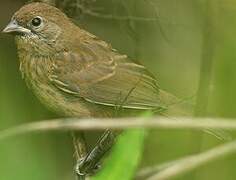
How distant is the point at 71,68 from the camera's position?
180 inches

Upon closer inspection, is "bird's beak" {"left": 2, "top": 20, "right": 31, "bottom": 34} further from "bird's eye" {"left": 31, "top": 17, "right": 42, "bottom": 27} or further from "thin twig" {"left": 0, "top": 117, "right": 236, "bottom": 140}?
"thin twig" {"left": 0, "top": 117, "right": 236, "bottom": 140}

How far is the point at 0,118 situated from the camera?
3414 mm

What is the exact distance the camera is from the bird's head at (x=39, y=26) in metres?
4.21

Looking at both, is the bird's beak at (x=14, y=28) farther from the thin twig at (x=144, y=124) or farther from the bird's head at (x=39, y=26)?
the thin twig at (x=144, y=124)

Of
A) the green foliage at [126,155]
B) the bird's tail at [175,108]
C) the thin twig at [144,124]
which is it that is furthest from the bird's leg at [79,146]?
the thin twig at [144,124]

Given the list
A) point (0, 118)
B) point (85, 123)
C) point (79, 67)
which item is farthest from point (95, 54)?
point (85, 123)

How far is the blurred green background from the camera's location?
6.58 feet

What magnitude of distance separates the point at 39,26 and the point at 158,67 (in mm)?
1019

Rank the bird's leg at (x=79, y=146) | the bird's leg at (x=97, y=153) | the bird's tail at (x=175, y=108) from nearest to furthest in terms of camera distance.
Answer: the bird's leg at (x=97, y=153) < the bird's tail at (x=175, y=108) < the bird's leg at (x=79, y=146)

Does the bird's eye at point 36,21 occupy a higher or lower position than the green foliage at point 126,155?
lower

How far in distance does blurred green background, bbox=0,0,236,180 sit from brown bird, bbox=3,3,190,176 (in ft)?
0.51

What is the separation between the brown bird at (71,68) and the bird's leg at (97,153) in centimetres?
104

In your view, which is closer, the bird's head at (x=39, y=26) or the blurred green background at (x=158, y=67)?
the blurred green background at (x=158, y=67)

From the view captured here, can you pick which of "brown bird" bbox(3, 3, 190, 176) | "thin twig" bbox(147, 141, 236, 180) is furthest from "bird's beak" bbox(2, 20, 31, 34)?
"thin twig" bbox(147, 141, 236, 180)
